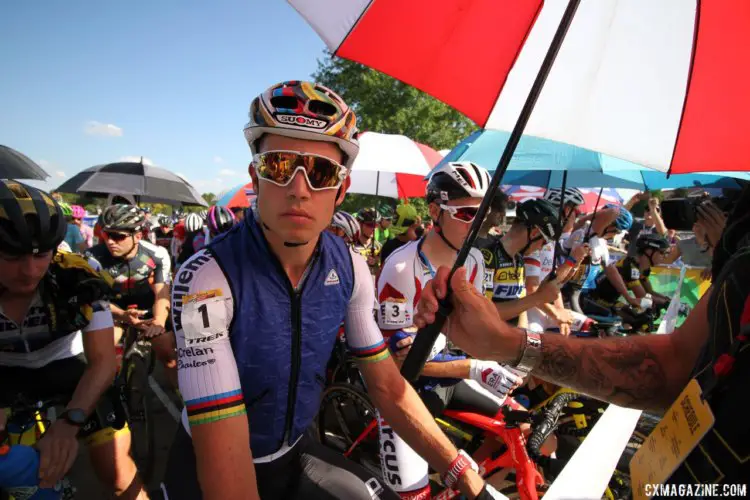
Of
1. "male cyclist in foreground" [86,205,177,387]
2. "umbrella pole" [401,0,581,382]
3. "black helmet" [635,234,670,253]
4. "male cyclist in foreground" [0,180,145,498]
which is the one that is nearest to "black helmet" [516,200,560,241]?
"umbrella pole" [401,0,581,382]

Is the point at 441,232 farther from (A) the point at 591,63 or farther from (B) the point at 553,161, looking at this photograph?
(B) the point at 553,161

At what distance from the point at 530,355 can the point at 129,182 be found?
9.12 m

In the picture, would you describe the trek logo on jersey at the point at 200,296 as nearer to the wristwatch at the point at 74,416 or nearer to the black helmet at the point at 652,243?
the wristwatch at the point at 74,416

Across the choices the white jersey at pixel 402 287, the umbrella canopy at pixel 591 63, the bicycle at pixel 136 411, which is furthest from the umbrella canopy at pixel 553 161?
the bicycle at pixel 136 411

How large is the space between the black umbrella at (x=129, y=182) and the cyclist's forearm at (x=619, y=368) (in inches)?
344

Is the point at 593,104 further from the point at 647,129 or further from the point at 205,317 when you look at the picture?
the point at 205,317

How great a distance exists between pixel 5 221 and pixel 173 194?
7.53 metres

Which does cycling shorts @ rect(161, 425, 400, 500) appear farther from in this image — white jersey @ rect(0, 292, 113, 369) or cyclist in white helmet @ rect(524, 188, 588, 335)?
cyclist in white helmet @ rect(524, 188, 588, 335)

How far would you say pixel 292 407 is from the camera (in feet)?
5.88

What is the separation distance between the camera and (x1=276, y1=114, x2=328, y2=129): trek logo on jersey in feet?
5.62

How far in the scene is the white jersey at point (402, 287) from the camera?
9.69 ft

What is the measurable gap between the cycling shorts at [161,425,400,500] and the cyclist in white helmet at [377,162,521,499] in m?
1.04

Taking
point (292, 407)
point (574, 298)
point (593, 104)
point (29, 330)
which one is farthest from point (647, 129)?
point (574, 298)

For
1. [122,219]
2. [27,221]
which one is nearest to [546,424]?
[27,221]
